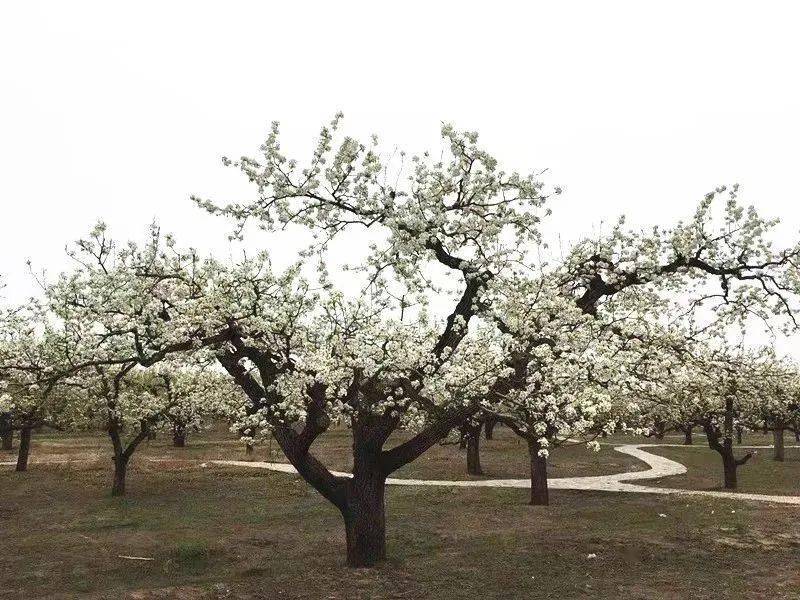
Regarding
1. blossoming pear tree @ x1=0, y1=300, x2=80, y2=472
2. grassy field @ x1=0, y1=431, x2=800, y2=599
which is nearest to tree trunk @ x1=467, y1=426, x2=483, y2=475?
grassy field @ x1=0, y1=431, x2=800, y2=599

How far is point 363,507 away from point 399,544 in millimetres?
4263

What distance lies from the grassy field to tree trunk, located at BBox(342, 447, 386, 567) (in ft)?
2.39

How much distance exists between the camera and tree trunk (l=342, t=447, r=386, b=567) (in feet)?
62.8

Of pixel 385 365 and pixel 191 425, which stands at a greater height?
pixel 385 365

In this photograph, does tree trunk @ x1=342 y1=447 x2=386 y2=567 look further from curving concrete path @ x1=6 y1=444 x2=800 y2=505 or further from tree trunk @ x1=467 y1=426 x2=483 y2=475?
tree trunk @ x1=467 y1=426 x2=483 y2=475

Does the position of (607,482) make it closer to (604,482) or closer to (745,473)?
(604,482)

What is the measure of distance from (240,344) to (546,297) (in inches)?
→ 322

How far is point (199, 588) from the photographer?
17.5 meters

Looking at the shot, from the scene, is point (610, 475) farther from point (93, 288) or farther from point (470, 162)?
point (93, 288)

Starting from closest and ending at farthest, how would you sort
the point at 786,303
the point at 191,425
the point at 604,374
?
1. the point at 604,374
2. the point at 786,303
3. the point at 191,425

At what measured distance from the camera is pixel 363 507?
62.8 ft

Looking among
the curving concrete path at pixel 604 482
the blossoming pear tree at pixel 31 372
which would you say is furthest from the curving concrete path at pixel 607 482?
the blossoming pear tree at pixel 31 372

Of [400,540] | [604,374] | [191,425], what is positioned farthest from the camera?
[191,425]

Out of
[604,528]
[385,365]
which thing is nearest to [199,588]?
[385,365]
